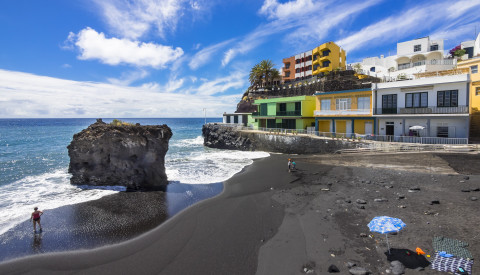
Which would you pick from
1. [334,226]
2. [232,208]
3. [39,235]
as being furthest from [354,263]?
[39,235]

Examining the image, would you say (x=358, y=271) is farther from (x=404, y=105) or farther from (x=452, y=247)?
(x=404, y=105)

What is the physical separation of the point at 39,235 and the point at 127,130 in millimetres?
9467

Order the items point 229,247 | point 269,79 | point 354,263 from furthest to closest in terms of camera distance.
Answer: point 269,79, point 229,247, point 354,263

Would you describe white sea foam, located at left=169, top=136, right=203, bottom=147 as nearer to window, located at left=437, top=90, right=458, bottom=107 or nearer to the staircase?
window, located at left=437, top=90, right=458, bottom=107

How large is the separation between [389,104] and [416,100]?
277 cm

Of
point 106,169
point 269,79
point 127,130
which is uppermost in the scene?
point 269,79

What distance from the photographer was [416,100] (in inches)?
1048

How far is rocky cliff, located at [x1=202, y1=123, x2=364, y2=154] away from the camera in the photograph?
3011 centimetres

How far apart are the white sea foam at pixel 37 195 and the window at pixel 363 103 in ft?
102

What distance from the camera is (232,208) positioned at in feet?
47.1

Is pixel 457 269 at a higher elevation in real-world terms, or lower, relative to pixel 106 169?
lower

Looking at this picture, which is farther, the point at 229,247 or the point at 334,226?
the point at 334,226

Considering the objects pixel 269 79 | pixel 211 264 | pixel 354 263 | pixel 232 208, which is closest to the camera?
pixel 354 263

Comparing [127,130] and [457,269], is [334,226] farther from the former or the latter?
[127,130]
